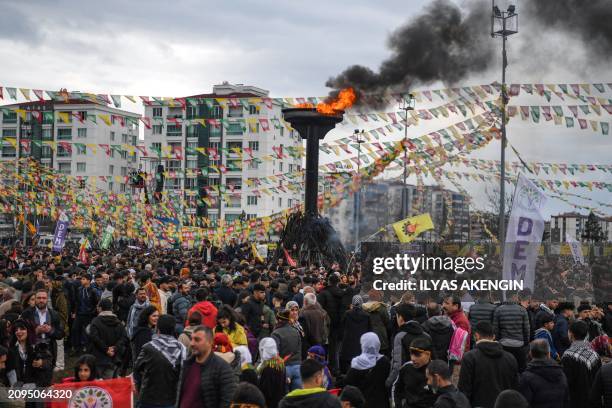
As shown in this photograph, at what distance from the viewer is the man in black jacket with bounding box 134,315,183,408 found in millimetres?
8305

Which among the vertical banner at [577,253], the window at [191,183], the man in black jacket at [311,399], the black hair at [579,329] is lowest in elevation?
the man in black jacket at [311,399]

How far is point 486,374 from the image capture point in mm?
8672

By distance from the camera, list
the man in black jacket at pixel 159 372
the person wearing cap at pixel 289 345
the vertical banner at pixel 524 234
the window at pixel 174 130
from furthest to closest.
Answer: the window at pixel 174 130, the vertical banner at pixel 524 234, the person wearing cap at pixel 289 345, the man in black jacket at pixel 159 372

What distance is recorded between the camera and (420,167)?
34.2 metres

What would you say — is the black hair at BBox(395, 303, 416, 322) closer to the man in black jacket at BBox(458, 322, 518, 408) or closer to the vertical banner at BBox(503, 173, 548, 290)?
the man in black jacket at BBox(458, 322, 518, 408)

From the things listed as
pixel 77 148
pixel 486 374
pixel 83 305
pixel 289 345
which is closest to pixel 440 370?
pixel 486 374

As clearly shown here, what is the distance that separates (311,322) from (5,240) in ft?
215

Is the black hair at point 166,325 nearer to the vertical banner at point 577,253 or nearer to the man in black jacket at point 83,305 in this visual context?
the man in black jacket at point 83,305

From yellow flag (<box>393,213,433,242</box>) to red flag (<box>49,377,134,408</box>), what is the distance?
48.8 feet

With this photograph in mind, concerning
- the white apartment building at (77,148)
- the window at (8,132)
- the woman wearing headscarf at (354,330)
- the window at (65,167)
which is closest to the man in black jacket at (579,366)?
the woman wearing headscarf at (354,330)

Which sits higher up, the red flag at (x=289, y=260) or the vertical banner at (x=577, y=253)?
the vertical banner at (x=577, y=253)

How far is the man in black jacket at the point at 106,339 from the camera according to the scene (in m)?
11.6

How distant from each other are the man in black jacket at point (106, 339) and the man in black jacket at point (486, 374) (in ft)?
16.6

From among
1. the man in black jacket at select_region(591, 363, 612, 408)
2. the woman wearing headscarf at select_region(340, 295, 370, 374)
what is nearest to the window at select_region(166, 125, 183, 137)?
the woman wearing headscarf at select_region(340, 295, 370, 374)
